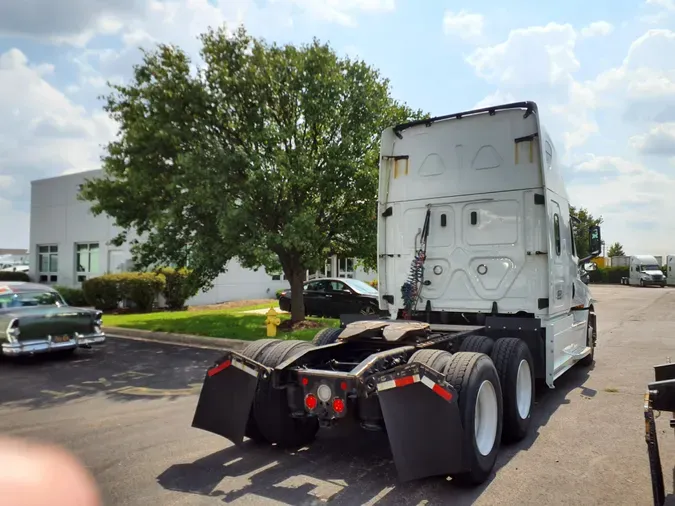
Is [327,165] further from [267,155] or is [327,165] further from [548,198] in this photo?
[548,198]

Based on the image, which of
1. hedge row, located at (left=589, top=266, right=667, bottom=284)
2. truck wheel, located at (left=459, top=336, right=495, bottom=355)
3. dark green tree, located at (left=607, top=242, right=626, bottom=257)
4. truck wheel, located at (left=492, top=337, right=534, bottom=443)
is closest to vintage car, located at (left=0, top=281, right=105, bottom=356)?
truck wheel, located at (left=459, top=336, right=495, bottom=355)

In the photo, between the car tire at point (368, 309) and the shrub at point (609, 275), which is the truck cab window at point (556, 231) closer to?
the car tire at point (368, 309)

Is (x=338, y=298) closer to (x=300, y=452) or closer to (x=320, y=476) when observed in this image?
(x=300, y=452)

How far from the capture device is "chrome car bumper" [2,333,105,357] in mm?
9172

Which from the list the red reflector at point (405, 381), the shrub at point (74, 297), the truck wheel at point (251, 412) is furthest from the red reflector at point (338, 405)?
the shrub at point (74, 297)

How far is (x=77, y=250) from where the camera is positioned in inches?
982

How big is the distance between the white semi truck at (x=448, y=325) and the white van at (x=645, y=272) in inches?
1640

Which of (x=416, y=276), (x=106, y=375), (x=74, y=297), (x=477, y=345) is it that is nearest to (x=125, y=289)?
(x=74, y=297)

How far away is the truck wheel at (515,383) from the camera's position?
503cm

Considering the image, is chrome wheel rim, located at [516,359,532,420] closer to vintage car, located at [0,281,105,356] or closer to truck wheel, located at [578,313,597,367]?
truck wheel, located at [578,313,597,367]

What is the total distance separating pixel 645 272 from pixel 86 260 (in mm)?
42897

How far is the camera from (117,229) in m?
22.7

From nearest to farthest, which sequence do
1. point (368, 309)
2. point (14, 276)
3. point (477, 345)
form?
point (477, 345)
point (368, 309)
point (14, 276)

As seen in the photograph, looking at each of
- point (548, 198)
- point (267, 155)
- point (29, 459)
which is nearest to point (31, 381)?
point (29, 459)
